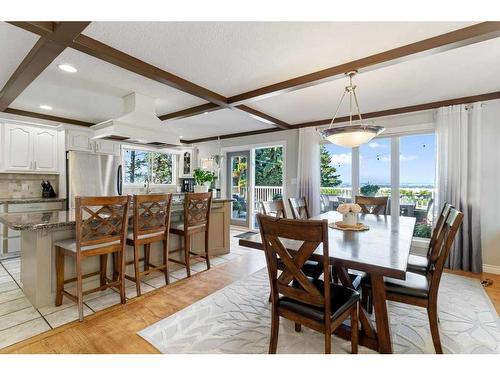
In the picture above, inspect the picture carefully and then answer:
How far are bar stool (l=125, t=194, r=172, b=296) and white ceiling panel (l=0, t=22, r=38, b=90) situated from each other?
156cm

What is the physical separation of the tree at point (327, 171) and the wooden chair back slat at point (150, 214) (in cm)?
319

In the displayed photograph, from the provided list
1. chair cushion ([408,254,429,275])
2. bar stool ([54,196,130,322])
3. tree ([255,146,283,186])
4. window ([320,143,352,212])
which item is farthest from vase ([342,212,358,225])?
tree ([255,146,283,186])

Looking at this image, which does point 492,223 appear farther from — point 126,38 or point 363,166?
point 126,38

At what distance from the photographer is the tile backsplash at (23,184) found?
418 cm

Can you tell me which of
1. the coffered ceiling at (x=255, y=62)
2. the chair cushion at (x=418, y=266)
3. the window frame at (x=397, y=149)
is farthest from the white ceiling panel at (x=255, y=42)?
the window frame at (x=397, y=149)

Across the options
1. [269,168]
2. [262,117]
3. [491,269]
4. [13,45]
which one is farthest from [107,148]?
[491,269]

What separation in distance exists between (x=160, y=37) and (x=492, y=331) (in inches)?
141

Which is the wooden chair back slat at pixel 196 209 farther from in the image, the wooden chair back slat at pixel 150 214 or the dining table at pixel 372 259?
the dining table at pixel 372 259

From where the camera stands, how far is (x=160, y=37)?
2047mm

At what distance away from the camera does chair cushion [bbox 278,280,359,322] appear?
1.43m

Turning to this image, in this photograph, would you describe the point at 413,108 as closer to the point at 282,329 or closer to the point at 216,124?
the point at 216,124

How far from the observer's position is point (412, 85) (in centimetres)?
306

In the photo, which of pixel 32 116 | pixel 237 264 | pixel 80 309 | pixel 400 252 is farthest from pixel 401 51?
pixel 32 116
